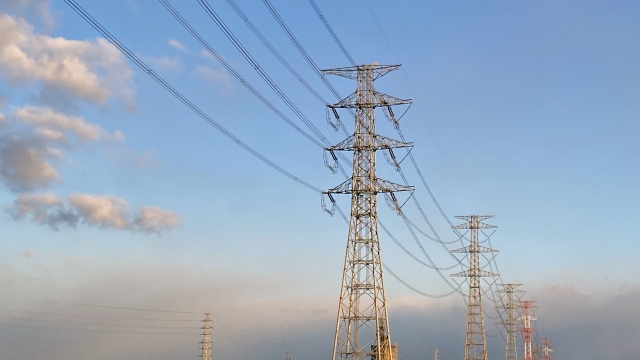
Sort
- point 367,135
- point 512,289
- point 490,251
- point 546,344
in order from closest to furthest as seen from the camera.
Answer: point 367,135 → point 490,251 → point 512,289 → point 546,344

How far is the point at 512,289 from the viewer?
463ft

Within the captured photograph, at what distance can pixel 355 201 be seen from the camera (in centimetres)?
5522

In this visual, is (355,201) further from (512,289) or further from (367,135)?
(512,289)

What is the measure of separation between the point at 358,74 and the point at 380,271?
14.9 meters

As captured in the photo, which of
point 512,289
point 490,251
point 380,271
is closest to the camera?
point 380,271

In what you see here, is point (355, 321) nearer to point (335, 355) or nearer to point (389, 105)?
point (335, 355)

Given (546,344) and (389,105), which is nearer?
(389,105)

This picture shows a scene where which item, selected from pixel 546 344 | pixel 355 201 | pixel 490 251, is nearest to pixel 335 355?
pixel 355 201

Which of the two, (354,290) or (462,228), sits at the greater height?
(462,228)

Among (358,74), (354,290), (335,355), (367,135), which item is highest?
(358,74)

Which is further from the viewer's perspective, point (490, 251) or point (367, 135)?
point (490, 251)

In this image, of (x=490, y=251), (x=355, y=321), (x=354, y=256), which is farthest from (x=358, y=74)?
(x=490, y=251)

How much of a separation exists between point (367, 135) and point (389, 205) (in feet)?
18.0

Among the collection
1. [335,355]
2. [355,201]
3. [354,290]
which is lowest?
[335,355]
